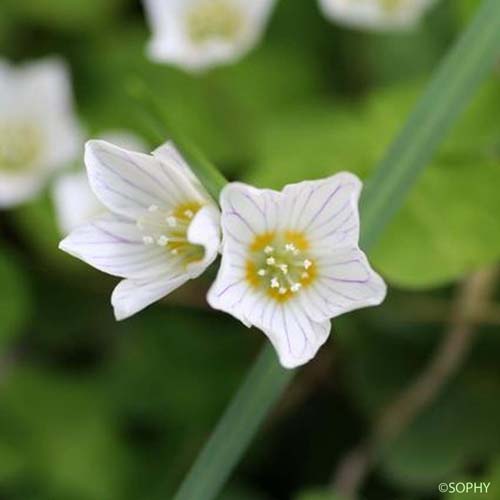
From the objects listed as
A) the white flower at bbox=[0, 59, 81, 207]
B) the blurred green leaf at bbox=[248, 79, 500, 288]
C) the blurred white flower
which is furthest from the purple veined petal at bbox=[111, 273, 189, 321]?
the white flower at bbox=[0, 59, 81, 207]

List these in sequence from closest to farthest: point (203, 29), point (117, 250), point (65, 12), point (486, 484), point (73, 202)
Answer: point (117, 250), point (486, 484), point (73, 202), point (203, 29), point (65, 12)

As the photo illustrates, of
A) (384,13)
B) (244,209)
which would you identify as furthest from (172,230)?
(384,13)

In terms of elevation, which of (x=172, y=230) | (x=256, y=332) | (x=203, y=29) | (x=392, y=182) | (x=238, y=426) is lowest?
(x=238, y=426)

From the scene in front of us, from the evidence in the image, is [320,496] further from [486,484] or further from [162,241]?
[162,241]

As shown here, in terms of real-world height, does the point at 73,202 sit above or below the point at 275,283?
above

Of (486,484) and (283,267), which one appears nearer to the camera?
(283,267)

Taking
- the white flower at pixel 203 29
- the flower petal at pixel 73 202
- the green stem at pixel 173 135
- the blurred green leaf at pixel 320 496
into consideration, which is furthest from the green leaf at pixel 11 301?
the green stem at pixel 173 135
